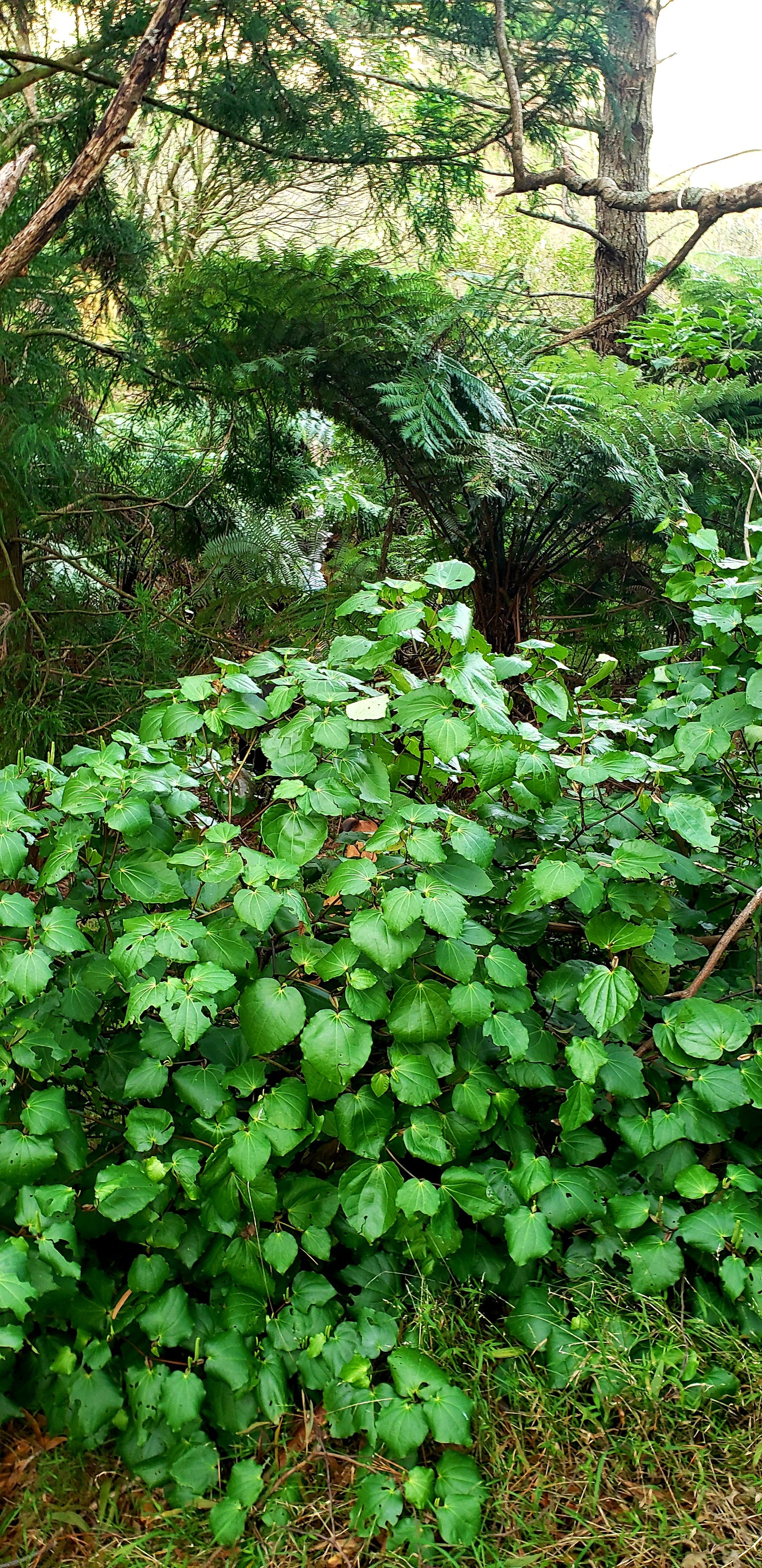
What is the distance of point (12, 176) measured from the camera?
2422 millimetres

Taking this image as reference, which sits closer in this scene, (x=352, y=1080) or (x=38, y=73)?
(x=352, y=1080)

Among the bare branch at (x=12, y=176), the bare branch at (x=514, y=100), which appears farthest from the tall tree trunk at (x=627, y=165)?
the bare branch at (x=12, y=176)

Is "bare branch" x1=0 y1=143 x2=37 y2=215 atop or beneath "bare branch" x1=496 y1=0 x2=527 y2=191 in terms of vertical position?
beneath

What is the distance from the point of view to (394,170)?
3.21 meters

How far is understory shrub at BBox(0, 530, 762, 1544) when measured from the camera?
4.53ft

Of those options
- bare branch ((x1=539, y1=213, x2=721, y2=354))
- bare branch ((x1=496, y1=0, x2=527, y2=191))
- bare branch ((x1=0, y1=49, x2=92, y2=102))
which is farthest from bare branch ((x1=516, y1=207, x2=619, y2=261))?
bare branch ((x1=0, y1=49, x2=92, y2=102))

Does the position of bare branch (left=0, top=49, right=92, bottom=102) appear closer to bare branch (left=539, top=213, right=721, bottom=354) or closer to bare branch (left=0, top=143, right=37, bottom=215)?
bare branch (left=0, top=143, right=37, bottom=215)

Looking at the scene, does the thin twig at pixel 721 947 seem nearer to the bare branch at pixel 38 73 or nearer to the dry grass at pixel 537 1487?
the dry grass at pixel 537 1487

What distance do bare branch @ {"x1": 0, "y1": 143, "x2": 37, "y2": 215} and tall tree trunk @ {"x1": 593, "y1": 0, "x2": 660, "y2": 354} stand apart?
97.2 inches

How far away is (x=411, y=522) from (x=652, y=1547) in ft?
10.8

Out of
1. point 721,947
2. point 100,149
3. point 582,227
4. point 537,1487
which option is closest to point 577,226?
point 582,227

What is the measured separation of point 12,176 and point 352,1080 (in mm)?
2282

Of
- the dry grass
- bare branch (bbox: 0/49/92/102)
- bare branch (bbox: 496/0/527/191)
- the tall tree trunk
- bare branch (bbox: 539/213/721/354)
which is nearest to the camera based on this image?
the dry grass

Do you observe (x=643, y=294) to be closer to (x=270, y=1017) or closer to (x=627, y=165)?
(x=627, y=165)
